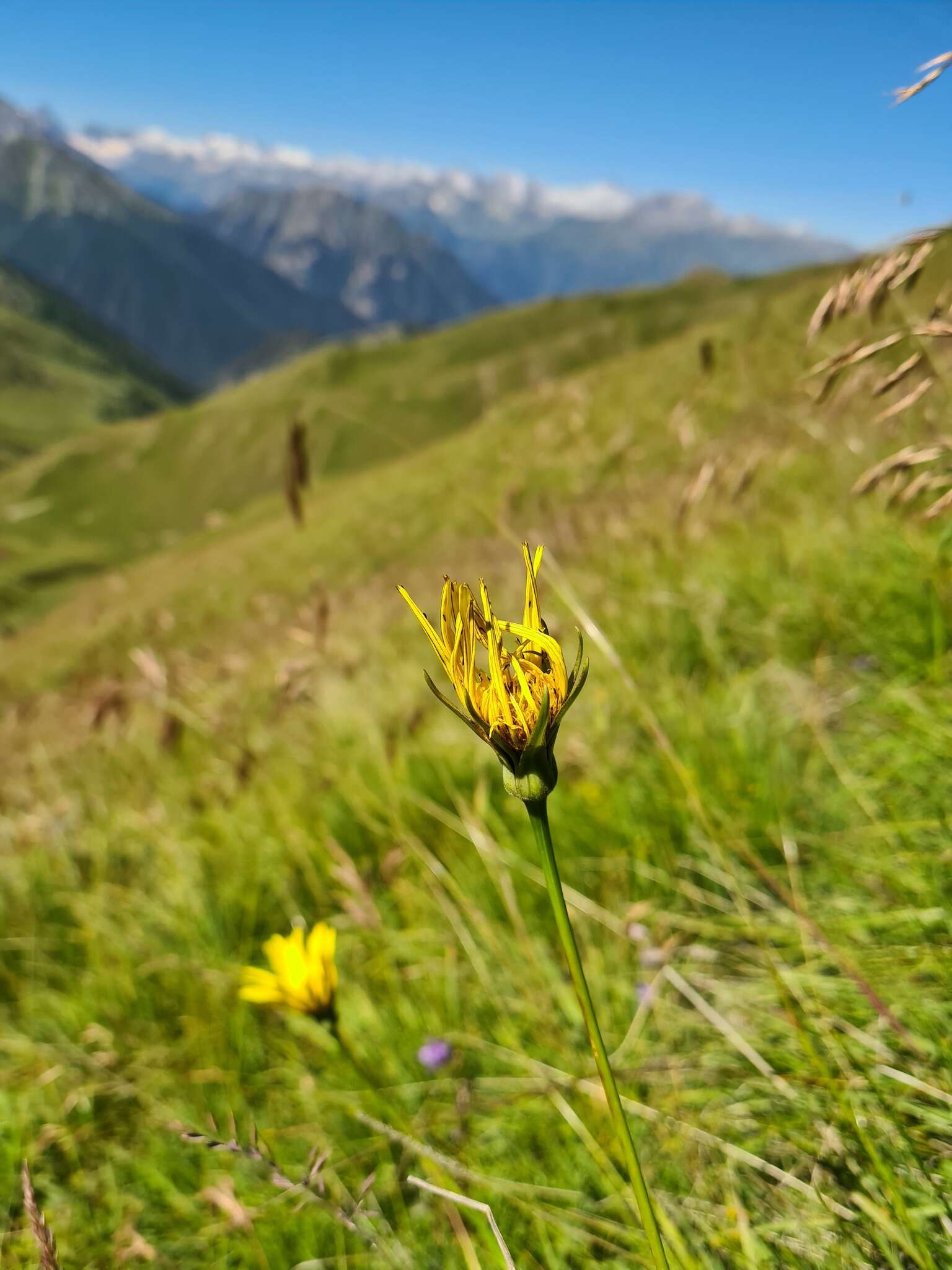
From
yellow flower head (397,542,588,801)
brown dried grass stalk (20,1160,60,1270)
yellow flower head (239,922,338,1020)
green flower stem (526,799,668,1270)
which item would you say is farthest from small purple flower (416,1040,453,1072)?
yellow flower head (397,542,588,801)

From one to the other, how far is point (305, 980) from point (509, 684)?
898mm

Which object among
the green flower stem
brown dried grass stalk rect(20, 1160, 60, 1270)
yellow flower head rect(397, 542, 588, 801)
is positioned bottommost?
brown dried grass stalk rect(20, 1160, 60, 1270)

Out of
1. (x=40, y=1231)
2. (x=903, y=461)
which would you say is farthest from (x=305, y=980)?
(x=903, y=461)

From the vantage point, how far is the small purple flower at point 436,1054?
1.79 metres

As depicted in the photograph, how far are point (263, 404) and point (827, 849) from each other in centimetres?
13966

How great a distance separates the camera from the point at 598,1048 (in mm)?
609

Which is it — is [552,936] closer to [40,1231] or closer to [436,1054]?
[436,1054]

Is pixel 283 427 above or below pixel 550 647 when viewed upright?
above

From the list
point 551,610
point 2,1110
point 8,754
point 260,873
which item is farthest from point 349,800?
point 8,754

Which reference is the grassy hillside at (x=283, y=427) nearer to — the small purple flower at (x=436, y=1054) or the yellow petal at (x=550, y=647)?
the small purple flower at (x=436, y=1054)

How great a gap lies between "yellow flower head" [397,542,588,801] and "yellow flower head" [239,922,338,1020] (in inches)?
Result: 31.4

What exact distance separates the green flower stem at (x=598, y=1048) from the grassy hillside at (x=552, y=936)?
52cm

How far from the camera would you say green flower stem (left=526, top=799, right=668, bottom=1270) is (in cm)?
58

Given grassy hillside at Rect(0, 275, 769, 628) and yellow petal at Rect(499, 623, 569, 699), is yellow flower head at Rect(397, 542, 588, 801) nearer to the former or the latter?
yellow petal at Rect(499, 623, 569, 699)
